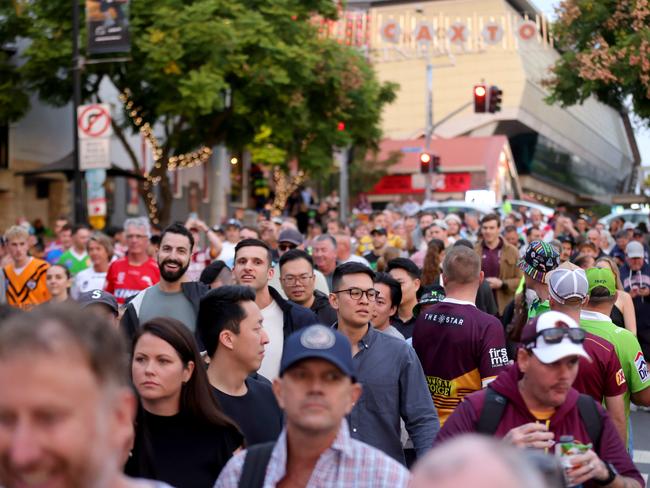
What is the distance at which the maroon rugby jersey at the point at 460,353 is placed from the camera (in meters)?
6.41

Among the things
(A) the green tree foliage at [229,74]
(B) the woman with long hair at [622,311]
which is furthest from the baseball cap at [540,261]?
(A) the green tree foliage at [229,74]

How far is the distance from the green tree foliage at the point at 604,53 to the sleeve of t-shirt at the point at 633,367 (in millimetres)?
16034

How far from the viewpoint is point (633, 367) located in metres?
6.05

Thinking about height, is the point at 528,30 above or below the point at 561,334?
above

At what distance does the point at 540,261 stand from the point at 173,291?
2528mm

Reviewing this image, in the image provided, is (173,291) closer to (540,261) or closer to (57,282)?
(540,261)

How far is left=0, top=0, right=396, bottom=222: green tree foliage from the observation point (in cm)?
2764

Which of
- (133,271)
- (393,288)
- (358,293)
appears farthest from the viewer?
(133,271)

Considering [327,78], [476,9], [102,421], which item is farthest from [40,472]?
[476,9]

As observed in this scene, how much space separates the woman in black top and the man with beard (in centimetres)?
269

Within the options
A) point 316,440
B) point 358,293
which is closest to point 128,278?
point 358,293

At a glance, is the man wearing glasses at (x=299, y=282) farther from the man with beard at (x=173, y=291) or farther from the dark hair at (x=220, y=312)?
the dark hair at (x=220, y=312)

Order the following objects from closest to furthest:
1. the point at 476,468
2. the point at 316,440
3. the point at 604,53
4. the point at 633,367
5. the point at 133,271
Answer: the point at 476,468 → the point at 316,440 → the point at 633,367 → the point at 133,271 → the point at 604,53

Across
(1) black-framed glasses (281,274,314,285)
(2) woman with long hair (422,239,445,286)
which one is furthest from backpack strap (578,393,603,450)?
(2) woman with long hair (422,239,445,286)
